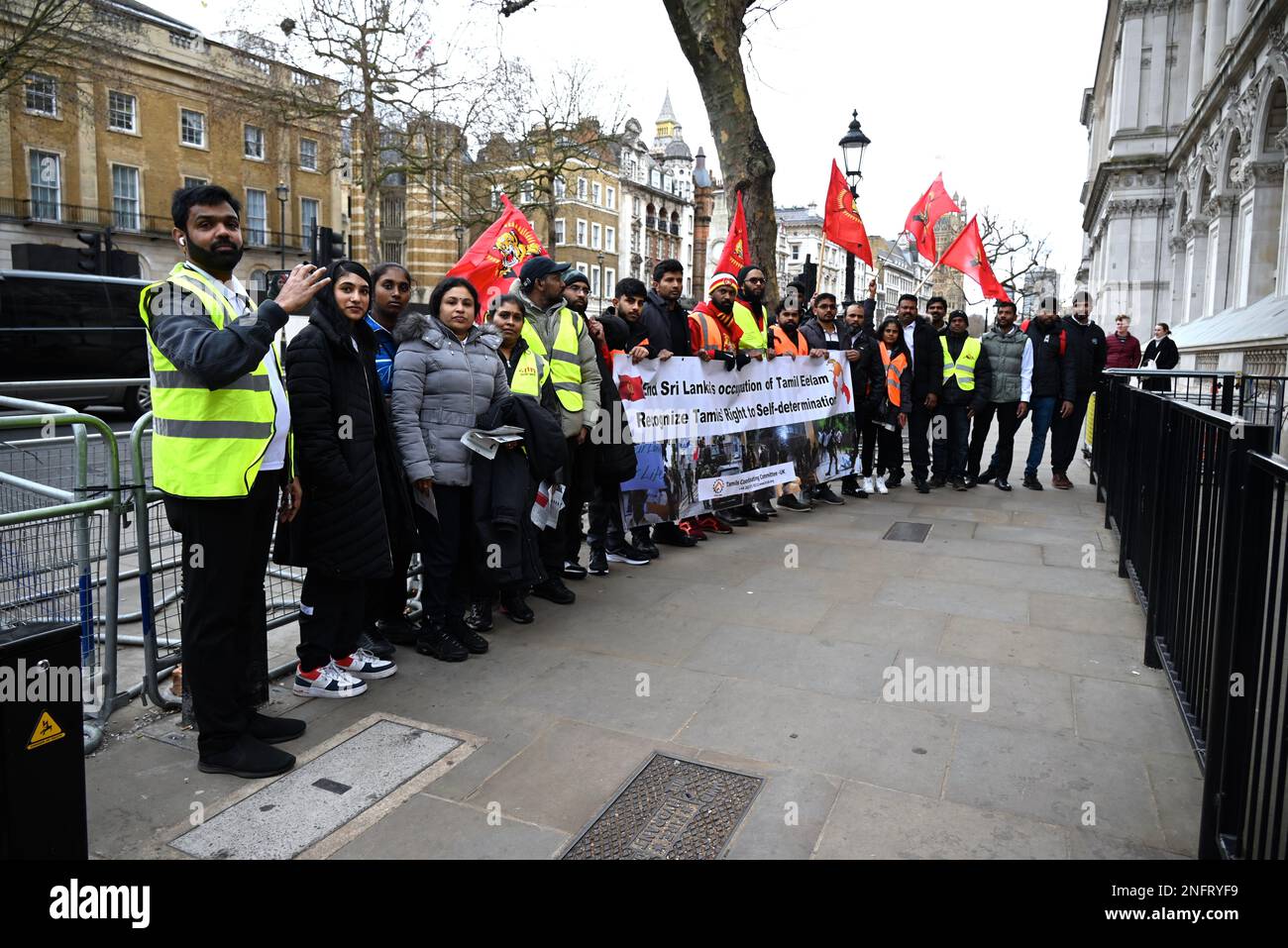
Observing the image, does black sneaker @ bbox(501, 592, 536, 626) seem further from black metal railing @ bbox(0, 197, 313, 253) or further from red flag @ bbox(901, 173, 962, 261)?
black metal railing @ bbox(0, 197, 313, 253)

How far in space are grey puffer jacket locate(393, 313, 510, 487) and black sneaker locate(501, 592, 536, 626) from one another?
3.02 ft

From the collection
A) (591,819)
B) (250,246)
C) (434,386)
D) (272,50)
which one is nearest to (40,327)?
(272,50)

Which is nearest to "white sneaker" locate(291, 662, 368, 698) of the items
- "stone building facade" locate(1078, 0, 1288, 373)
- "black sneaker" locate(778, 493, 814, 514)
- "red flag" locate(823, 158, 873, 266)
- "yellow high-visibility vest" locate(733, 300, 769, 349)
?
"yellow high-visibility vest" locate(733, 300, 769, 349)

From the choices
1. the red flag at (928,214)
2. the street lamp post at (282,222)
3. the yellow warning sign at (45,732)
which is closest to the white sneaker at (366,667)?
the yellow warning sign at (45,732)

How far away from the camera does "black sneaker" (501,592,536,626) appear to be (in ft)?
17.7

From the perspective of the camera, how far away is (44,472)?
4.53 meters

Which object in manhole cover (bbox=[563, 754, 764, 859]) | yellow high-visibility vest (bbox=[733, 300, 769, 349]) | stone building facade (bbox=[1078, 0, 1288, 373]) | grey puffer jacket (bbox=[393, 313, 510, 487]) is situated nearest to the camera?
manhole cover (bbox=[563, 754, 764, 859])

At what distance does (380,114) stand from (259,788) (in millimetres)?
31521

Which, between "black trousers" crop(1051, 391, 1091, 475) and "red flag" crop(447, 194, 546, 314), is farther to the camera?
"black trousers" crop(1051, 391, 1091, 475)

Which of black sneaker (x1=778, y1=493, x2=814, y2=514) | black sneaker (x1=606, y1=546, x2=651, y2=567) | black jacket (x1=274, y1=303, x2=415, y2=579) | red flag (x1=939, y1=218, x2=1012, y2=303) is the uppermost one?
red flag (x1=939, y1=218, x2=1012, y2=303)

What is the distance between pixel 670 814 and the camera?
314cm

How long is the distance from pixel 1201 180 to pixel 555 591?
2635cm
